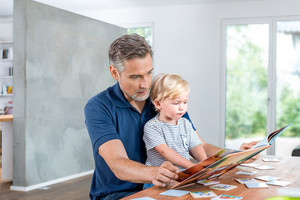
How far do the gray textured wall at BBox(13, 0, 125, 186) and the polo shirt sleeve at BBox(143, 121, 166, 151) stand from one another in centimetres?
306

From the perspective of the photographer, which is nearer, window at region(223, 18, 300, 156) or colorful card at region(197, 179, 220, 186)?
colorful card at region(197, 179, 220, 186)

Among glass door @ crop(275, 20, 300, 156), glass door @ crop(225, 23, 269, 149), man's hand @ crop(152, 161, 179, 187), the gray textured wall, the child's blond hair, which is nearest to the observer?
man's hand @ crop(152, 161, 179, 187)

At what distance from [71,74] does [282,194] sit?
4.87 metres

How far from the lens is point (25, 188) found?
4.55 metres

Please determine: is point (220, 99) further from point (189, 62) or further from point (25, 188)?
point (25, 188)

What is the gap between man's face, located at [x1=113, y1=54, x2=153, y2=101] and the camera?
5.68ft

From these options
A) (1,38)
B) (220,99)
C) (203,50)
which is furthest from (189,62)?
(1,38)

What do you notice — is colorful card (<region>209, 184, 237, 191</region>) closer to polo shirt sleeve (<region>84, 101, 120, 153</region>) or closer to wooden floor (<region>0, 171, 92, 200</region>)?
polo shirt sleeve (<region>84, 101, 120, 153</region>)

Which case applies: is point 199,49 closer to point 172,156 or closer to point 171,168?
point 172,156

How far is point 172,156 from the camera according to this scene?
5.79ft

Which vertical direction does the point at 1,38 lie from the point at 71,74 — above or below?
above

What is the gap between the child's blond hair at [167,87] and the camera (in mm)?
1839

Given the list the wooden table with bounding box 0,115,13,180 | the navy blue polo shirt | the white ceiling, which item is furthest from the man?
the white ceiling

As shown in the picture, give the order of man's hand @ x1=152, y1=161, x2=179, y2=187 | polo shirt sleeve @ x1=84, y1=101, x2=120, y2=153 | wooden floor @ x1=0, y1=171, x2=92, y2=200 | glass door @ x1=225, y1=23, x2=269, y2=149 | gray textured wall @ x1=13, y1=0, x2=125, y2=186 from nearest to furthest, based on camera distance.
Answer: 1. man's hand @ x1=152, y1=161, x2=179, y2=187
2. polo shirt sleeve @ x1=84, y1=101, x2=120, y2=153
3. wooden floor @ x1=0, y1=171, x2=92, y2=200
4. gray textured wall @ x1=13, y1=0, x2=125, y2=186
5. glass door @ x1=225, y1=23, x2=269, y2=149
